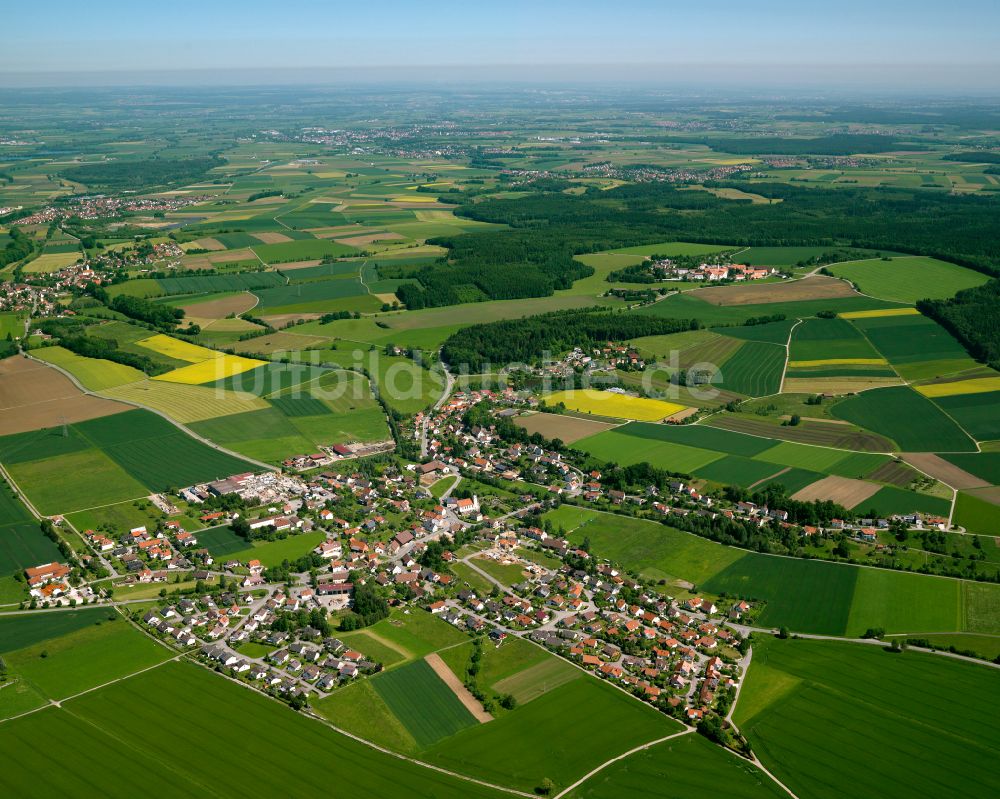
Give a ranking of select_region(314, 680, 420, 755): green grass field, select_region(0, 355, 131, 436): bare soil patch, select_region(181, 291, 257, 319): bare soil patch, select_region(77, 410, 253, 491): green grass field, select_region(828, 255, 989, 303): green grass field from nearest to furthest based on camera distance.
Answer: select_region(314, 680, 420, 755): green grass field
select_region(77, 410, 253, 491): green grass field
select_region(0, 355, 131, 436): bare soil patch
select_region(181, 291, 257, 319): bare soil patch
select_region(828, 255, 989, 303): green grass field

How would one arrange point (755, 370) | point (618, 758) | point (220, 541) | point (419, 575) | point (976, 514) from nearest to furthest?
point (618, 758), point (419, 575), point (220, 541), point (976, 514), point (755, 370)

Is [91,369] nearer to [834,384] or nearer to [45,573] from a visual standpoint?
[45,573]

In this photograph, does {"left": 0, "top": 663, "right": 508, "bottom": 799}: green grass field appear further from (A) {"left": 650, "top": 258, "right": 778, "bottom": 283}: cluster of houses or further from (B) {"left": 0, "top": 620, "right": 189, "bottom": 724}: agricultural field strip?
(A) {"left": 650, "top": 258, "right": 778, "bottom": 283}: cluster of houses

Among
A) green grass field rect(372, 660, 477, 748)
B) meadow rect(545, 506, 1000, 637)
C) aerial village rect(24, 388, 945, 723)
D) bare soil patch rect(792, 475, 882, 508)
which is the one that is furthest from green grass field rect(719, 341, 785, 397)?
green grass field rect(372, 660, 477, 748)

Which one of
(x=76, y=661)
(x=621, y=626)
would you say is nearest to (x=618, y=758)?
(x=621, y=626)

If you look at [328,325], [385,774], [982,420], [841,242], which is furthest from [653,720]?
[841,242]

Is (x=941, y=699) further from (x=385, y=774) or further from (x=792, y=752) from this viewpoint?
(x=385, y=774)
